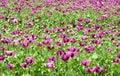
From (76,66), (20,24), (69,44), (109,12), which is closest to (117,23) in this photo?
(109,12)

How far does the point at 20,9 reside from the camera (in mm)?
16891

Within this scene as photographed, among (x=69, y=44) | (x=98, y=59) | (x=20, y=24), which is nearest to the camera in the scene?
(x=98, y=59)

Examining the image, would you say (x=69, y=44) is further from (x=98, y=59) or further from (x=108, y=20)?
(x=108, y=20)

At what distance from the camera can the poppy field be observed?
22.5 ft

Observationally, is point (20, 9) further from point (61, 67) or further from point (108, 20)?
point (61, 67)

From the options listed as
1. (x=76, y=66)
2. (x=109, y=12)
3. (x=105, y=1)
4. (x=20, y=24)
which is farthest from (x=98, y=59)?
(x=105, y=1)

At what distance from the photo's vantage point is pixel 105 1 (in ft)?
68.1

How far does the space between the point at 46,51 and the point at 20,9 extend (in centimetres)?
868

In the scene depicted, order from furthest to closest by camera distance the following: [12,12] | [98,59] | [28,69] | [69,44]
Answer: [12,12]
[69,44]
[98,59]
[28,69]

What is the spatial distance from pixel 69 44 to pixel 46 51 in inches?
44.5

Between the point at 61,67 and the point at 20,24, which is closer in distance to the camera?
the point at 61,67

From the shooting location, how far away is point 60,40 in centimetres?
941

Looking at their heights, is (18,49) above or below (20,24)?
above

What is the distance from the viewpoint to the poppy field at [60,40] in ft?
22.5
